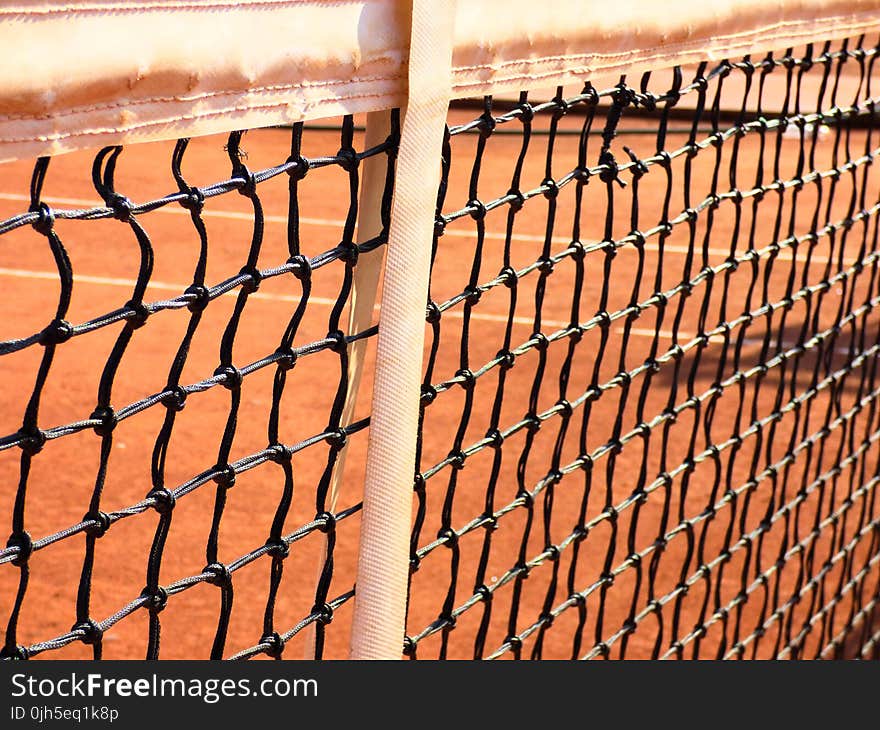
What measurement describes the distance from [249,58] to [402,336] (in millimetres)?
340

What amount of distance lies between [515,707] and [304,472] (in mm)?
3334

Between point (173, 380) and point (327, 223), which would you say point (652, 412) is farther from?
point (173, 380)

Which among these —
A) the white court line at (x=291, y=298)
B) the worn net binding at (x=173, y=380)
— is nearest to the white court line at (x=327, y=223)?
the white court line at (x=291, y=298)

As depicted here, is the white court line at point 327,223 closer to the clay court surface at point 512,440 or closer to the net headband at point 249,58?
the clay court surface at point 512,440

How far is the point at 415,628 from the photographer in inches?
150

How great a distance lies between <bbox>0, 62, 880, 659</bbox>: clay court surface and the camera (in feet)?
9.86

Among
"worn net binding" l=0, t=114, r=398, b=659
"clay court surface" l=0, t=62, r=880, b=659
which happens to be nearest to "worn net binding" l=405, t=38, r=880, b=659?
"clay court surface" l=0, t=62, r=880, b=659

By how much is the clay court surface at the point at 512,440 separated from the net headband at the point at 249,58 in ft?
1.35

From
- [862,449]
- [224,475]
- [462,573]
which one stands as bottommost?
[224,475]

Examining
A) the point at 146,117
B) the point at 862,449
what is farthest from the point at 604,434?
the point at 146,117

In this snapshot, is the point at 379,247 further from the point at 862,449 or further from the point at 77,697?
the point at 862,449

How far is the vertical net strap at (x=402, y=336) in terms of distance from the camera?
56.6 inches

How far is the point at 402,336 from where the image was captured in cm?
145

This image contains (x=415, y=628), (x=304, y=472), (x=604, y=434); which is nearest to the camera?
(x=415, y=628)
